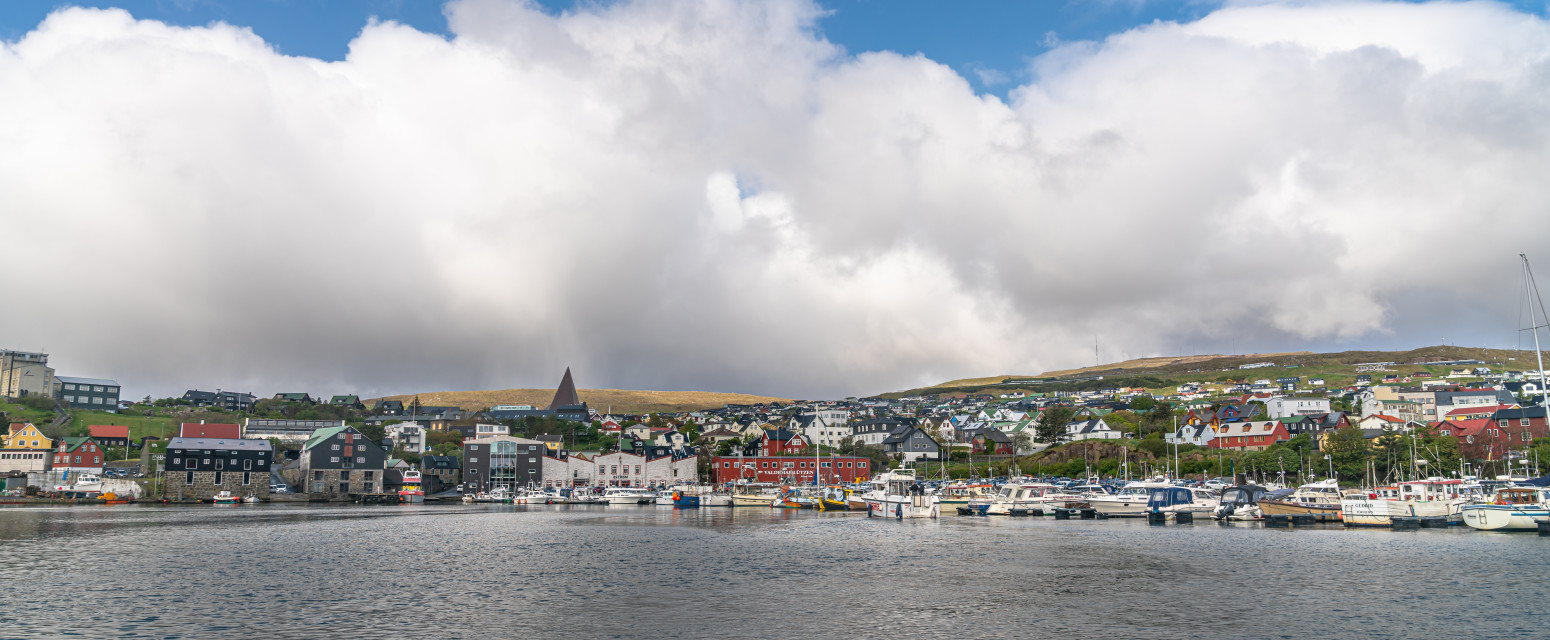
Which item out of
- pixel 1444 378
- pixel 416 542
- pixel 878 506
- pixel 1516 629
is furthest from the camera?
pixel 1444 378

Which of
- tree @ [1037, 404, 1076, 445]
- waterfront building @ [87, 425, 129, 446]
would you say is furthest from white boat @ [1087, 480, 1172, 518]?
waterfront building @ [87, 425, 129, 446]

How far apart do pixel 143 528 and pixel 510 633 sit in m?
53.6

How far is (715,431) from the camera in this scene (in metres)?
170

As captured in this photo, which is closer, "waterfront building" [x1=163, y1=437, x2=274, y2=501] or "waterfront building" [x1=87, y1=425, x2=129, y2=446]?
"waterfront building" [x1=163, y1=437, x2=274, y2=501]

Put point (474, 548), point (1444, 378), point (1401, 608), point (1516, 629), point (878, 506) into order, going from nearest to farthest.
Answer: point (1516, 629), point (1401, 608), point (474, 548), point (878, 506), point (1444, 378)

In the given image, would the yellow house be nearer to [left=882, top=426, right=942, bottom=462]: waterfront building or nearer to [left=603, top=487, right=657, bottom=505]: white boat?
[left=603, top=487, right=657, bottom=505]: white boat

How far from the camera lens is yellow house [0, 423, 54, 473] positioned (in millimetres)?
122812

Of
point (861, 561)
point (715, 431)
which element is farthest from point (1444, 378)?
point (861, 561)

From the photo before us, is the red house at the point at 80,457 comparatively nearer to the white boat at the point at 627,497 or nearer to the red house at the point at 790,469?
the white boat at the point at 627,497

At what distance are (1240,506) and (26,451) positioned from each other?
14281 cm

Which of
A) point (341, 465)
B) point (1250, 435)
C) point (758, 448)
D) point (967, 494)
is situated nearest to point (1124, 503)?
point (967, 494)

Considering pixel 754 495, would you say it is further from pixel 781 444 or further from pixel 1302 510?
pixel 1302 510

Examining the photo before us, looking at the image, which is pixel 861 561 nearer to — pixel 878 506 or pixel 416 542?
pixel 416 542

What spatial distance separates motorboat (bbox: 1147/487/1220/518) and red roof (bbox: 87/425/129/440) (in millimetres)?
145111
